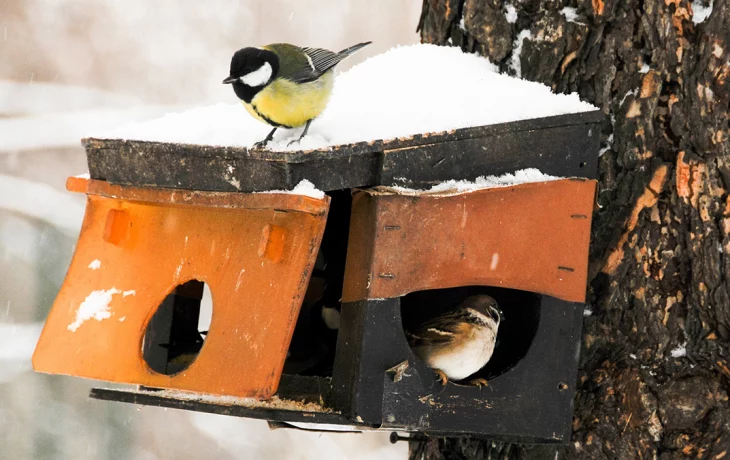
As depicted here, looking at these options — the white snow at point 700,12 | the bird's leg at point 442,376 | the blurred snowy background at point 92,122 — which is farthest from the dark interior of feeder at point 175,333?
the blurred snowy background at point 92,122

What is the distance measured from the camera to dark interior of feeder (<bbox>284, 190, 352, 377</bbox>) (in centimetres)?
357

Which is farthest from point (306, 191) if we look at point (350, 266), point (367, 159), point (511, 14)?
point (511, 14)

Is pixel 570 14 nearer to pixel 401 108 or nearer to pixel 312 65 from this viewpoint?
pixel 401 108

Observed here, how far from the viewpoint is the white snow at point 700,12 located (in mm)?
3027

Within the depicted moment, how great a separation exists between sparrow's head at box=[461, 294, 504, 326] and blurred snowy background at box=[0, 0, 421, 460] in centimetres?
457

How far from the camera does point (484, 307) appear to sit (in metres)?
2.98

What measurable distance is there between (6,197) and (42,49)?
4.90 ft

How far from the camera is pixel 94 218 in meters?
3.13

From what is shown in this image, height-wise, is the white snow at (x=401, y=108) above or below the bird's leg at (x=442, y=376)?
above

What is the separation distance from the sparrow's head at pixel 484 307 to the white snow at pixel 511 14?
1.04 meters

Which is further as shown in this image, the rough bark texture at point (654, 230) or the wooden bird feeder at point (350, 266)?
the rough bark texture at point (654, 230)

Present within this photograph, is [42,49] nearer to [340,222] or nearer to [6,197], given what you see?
[6,197]

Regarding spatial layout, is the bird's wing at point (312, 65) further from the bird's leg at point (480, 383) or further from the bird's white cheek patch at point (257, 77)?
the bird's leg at point (480, 383)

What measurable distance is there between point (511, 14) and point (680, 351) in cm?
134
